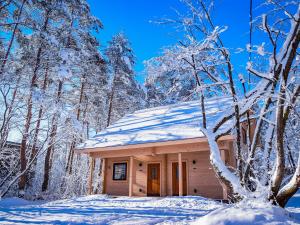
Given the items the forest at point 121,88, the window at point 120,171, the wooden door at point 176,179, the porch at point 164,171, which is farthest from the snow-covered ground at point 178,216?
the window at point 120,171

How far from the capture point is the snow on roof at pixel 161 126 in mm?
12305

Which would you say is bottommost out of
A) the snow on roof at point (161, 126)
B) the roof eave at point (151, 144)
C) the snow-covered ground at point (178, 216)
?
the snow-covered ground at point (178, 216)

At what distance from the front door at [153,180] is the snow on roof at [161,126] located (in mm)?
1919

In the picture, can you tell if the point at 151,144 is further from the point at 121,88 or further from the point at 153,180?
the point at 121,88

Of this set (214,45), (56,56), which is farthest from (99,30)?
(214,45)

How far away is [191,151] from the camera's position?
11867mm

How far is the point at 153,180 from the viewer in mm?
13938

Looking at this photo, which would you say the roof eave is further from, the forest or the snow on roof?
the forest

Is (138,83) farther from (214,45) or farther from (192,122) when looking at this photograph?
(214,45)

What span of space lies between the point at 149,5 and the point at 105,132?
9.73 metres

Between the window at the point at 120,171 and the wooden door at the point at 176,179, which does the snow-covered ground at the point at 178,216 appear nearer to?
the wooden door at the point at 176,179

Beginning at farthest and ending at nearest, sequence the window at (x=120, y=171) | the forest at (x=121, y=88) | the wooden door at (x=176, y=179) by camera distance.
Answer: the window at (x=120, y=171) < the wooden door at (x=176, y=179) < the forest at (x=121, y=88)

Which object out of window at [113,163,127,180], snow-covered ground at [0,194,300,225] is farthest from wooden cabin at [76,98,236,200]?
snow-covered ground at [0,194,300,225]

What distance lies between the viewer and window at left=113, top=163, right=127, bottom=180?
47.6ft
